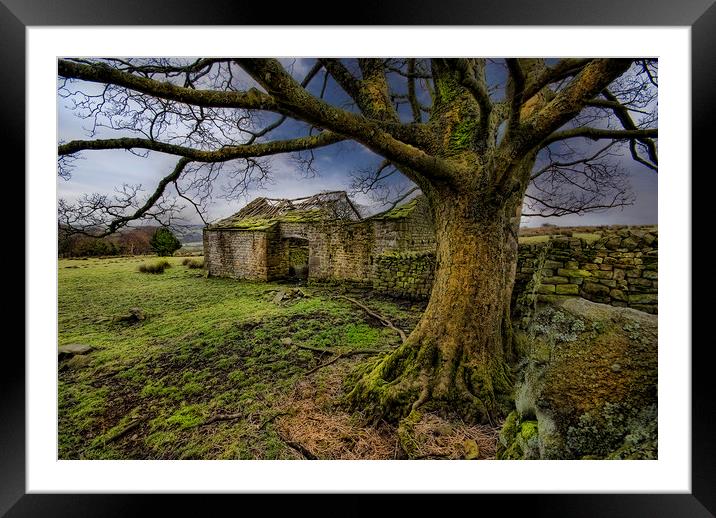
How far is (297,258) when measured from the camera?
27.1ft

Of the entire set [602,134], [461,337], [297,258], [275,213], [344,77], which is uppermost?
[344,77]

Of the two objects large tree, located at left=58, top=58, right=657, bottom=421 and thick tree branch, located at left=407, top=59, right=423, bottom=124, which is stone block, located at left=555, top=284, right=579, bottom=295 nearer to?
large tree, located at left=58, top=58, right=657, bottom=421

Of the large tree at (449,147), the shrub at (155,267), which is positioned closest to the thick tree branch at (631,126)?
the large tree at (449,147)

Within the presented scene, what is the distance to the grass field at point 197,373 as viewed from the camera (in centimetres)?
176

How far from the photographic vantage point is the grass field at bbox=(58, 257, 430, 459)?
1.76 metres

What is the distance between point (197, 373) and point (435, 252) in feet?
8.36

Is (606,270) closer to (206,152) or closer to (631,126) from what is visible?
(631,126)

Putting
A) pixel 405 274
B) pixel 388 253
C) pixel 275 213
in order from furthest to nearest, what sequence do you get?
pixel 275 213, pixel 388 253, pixel 405 274

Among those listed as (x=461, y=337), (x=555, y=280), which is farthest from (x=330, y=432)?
(x=555, y=280)

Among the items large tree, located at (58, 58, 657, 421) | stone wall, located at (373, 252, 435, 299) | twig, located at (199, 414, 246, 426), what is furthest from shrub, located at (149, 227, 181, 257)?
stone wall, located at (373, 252, 435, 299)

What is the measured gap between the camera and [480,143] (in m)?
1.95

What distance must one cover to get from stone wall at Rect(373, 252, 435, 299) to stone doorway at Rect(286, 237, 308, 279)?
2.81 metres
